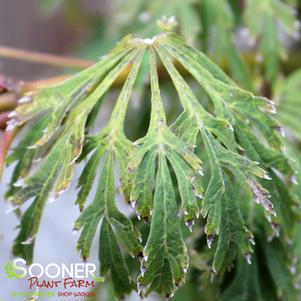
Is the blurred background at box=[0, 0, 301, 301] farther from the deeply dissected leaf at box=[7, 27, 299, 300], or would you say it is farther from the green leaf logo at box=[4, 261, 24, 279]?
the deeply dissected leaf at box=[7, 27, 299, 300]

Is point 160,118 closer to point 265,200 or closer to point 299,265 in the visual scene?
point 265,200

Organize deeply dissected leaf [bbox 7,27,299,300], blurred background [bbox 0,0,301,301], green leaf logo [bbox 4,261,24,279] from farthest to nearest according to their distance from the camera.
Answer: blurred background [bbox 0,0,301,301], green leaf logo [bbox 4,261,24,279], deeply dissected leaf [bbox 7,27,299,300]

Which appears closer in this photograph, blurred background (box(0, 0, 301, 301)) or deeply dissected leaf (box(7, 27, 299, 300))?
deeply dissected leaf (box(7, 27, 299, 300))

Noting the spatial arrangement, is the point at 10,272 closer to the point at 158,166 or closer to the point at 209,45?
the point at 158,166

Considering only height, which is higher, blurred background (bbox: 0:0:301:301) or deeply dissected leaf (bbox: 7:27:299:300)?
blurred background (bbox: 0:0:301:301)

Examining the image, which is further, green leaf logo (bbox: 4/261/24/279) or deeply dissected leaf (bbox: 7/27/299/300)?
green leaf logo (bbox: 4/261/24/279)

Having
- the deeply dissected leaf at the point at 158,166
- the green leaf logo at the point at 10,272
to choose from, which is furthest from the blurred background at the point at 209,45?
the deeply dissected leaf at the point at 158,166

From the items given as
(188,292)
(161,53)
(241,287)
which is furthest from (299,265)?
(161,53)

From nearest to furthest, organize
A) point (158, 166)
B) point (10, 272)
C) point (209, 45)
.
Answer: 1. point (158, 166)
2. point (10, 272)
3. point (209, 45)

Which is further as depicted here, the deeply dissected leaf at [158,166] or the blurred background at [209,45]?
the blurred background at [209,45]

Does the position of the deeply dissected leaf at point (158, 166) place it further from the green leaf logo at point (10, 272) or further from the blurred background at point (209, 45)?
the blurred background at point (209, 45)

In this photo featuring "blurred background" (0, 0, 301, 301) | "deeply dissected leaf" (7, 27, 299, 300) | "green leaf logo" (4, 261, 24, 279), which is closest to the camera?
"deeply dissected leaf" (7, 27, 299, 300)

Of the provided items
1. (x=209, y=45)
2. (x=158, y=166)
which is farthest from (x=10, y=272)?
(x=209, y=45)

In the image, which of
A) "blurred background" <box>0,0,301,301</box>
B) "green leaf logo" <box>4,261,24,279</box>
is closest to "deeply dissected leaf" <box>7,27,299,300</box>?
"green leaf logo" <box>4,261,24,279</box>
